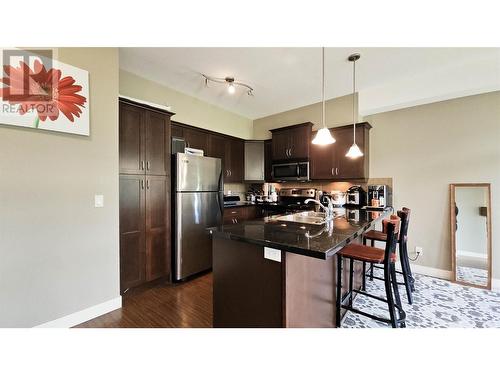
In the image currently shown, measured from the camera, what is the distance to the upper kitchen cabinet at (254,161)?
448 cm

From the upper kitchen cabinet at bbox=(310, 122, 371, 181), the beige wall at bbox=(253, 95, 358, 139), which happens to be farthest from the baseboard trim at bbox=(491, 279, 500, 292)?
the beige wall at bbox=(253, 95, 358, 139)

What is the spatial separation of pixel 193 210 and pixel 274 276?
2.02m

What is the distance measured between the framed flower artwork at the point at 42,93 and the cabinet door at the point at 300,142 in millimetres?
3149

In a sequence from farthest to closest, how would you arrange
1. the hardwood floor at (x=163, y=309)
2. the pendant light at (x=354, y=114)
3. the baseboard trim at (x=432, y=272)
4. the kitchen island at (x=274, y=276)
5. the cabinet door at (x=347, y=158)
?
the cabinet door at (x=347, y=158) < the baseboard trim at (x=432, y=272) < the pendant light at (x=354, y=114) < the hardwood floor at (x=163, y=309) < the kitchen island at (x=274, y=276)

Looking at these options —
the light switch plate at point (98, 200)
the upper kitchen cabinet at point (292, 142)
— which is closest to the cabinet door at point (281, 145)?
the upper kitchen cabinet at point (292, 142)

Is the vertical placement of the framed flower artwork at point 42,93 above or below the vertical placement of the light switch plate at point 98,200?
above

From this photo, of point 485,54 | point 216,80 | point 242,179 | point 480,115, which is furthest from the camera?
point 242,179

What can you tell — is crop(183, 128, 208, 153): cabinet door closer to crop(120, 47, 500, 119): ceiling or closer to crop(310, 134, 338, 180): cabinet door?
crop(120, 47, 500, 119): ceiling

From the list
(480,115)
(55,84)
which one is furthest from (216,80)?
(480,115)

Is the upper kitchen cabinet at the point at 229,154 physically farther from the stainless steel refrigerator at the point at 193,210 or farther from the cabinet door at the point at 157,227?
the cabinet door at the point at 157,227

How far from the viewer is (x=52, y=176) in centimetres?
180
